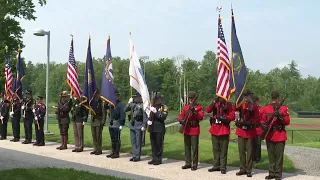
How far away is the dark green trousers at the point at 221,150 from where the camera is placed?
10.2 m

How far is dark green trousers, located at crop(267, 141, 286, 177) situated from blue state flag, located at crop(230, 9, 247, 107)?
3.87 ft

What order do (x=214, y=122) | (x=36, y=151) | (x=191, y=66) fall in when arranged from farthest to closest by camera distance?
(x=191, y=66)
(x=36, y=151)
(x=214, y=122)

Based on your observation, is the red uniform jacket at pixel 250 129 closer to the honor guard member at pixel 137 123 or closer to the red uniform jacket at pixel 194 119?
the red uniform jacket at pixel 194 119

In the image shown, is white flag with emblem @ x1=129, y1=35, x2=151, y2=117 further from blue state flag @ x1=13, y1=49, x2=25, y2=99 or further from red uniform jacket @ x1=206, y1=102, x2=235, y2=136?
blue state flag @ x1=13, y1=49, x2=25, y2=99

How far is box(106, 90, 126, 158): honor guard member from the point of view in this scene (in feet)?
41.6

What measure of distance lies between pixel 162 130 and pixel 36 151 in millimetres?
4557

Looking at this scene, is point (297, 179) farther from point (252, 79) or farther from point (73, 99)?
point (252, 79)

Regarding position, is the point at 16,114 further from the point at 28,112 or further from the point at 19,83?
the point at 19,83

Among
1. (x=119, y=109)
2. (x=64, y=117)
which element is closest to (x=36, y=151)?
(x=64, y=117)

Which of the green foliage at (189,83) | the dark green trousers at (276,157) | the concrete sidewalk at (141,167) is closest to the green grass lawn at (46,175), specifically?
the concrete sidewalk at (141,167)

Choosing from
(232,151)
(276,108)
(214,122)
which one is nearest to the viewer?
(276,108)

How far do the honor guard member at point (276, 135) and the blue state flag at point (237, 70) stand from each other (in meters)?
0.71

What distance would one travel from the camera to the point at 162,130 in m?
11.8

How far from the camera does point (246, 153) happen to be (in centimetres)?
1012
